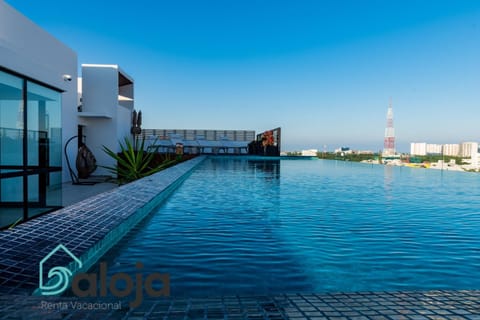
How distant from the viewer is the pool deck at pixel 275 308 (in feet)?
5.65

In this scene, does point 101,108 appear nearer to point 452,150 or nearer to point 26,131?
point 26,131

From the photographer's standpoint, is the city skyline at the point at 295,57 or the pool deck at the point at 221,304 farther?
the city skyline at the point at 295,57

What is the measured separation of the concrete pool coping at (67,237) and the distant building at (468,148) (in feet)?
51.9

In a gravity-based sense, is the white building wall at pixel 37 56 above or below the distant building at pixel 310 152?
above

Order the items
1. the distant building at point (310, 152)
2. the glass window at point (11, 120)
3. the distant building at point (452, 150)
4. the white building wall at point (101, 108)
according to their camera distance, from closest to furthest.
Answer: the glass window at point (11, 120), the white building wall at point (101, 108), the distant building at point (452, 150), the distant building at point (310, 152)

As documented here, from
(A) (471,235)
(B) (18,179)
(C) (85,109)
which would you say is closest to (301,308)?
(A) (471,235)

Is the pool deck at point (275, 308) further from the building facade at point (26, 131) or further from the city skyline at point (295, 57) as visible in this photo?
the city skyline at point (295, 57)

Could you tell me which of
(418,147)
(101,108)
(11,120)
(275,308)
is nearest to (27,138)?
(11,120)

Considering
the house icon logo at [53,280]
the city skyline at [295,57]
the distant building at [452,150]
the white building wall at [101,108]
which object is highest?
the city skyline at [295,57]

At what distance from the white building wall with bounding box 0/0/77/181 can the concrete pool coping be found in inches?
72.0

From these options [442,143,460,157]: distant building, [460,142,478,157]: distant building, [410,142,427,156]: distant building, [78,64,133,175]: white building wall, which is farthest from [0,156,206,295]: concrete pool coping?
[410,142,427,156]: distant building

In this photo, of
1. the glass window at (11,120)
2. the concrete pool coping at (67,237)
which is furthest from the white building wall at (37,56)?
the concrete pool coping at (67,237)

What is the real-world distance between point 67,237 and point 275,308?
2.05 metres

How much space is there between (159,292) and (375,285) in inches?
60.7
